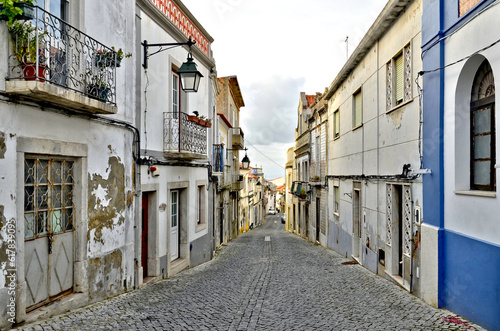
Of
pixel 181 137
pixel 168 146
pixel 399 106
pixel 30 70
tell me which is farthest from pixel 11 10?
pixel 399 106

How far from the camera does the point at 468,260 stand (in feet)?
18.1

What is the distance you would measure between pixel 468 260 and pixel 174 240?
738cm

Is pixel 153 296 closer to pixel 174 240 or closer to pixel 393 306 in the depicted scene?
pixel 174 240

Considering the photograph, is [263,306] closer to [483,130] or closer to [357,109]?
[483,130]

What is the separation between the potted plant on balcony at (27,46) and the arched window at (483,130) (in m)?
5.95

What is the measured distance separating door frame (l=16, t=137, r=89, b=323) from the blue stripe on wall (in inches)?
229

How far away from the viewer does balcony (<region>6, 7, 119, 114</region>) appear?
4.86 meters

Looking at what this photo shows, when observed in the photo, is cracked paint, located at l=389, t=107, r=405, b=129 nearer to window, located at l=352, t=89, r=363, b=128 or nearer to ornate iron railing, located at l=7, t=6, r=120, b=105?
window, located at l=352, t=89, r=363, b=128

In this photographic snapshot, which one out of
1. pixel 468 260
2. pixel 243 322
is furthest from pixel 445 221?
pixel 243 322

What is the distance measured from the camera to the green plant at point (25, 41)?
15.8ft

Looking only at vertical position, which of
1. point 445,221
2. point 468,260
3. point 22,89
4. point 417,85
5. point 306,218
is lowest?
point 306,218

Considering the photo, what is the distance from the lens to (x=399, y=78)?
8.71 m

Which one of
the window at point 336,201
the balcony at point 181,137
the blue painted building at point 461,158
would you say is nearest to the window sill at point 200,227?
the balcony at point 181,137

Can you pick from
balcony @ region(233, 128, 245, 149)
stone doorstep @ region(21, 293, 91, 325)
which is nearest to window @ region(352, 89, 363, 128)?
stone doorstep @ region(21, 293, 91, 325)
